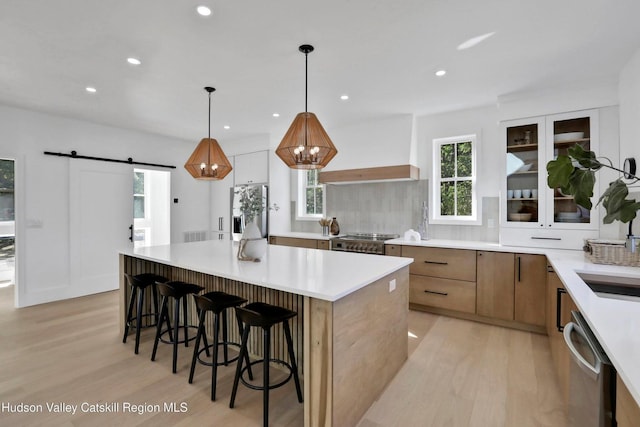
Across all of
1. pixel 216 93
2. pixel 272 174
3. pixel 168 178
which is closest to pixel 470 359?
pixel 216 93

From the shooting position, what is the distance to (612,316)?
4.58 ft

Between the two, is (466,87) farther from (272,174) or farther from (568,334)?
(272,174)

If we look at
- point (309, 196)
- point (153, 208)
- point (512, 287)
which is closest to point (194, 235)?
point (153, 208)

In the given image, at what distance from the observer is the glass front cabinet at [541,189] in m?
3.23

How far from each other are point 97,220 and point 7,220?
53.2 inches

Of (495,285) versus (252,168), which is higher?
(252,168)

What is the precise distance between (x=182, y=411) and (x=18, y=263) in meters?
3.78

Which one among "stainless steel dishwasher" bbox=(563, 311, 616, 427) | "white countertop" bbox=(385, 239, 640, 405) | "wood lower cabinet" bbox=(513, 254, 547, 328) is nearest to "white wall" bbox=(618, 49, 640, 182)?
"white countertop" bbox=(385, 239, 640, 405)

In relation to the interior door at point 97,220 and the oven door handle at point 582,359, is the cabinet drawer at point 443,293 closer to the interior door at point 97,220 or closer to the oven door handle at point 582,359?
the oven door handle at point 582,359

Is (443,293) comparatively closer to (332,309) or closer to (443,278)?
(443,278)

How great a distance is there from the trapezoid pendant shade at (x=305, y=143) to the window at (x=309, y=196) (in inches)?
128

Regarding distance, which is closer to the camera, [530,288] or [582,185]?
[582,185]

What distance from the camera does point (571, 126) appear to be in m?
3.32

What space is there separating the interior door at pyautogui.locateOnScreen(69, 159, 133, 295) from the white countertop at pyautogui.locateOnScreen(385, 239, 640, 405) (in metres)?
5.25
